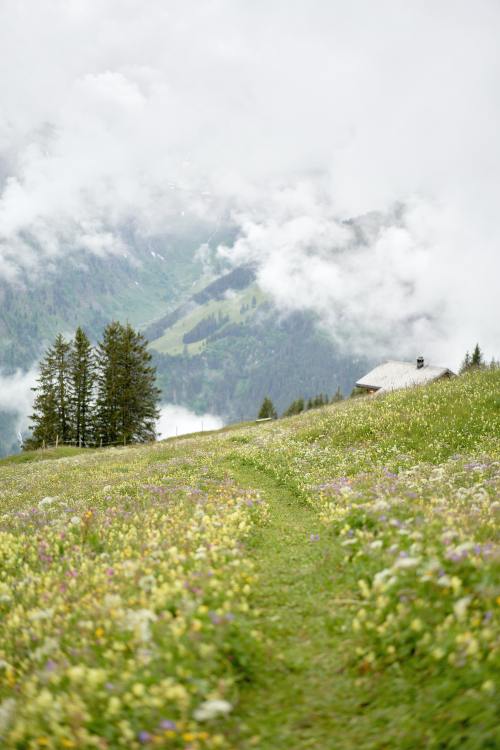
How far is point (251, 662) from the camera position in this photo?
5.33 metres

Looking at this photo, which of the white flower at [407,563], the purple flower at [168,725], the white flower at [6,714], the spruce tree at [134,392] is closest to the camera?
the purple flower at [168,725]

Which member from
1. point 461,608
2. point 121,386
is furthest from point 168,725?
point 121,386

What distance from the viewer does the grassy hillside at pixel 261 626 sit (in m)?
4.41

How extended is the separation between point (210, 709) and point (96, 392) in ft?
242

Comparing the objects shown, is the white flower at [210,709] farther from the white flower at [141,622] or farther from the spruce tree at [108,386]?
the spruce tree at [108,386]

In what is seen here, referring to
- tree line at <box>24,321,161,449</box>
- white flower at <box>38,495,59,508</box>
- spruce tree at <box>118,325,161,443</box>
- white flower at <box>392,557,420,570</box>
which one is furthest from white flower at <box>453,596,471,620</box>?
tree line at <box>24,321,161,449</box>

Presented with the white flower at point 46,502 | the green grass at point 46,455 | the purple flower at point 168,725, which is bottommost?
the purple flower at point 168,725

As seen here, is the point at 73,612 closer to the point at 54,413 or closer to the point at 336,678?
the point at 336,678

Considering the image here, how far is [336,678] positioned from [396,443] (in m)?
13.7

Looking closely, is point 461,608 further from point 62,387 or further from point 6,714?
point 62,387

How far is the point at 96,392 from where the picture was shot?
2908 inches

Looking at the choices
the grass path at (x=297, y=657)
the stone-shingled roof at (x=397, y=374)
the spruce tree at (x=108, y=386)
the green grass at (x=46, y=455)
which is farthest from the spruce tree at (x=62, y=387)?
the grass path at (x=297, y=657)

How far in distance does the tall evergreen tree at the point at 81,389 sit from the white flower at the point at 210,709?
72.0 metres

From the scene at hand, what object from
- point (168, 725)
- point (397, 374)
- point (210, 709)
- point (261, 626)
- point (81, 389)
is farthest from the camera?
point (397, 374)
